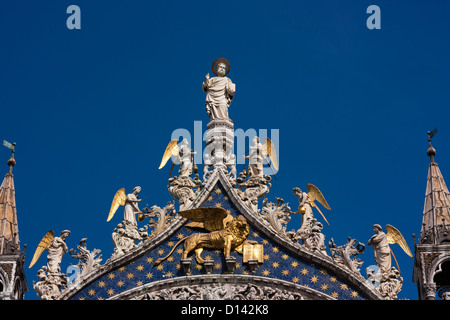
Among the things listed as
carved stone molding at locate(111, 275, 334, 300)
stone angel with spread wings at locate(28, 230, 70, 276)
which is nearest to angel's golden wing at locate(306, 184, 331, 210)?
carved stone molding at locate(111, 275, 334, 300)

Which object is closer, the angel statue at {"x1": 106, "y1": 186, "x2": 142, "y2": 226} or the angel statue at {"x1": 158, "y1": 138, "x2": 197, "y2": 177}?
Answer: the angel statue at {"x1": 106, "y1": 186, "x2": 142, "y2": 226}

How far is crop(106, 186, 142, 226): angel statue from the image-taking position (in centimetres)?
2722

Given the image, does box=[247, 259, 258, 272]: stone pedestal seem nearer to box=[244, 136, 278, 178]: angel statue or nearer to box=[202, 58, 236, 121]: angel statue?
box=[244, 136, 278, 178]: angel statue

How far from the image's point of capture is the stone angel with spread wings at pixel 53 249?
26.2m

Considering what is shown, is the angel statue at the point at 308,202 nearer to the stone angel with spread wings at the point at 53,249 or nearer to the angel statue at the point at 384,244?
the angel statue at the point at 384,244

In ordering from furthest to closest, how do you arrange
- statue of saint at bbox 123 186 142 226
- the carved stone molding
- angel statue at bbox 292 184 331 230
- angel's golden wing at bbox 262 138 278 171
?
angel's golden wing at bbox 262 138 278 171 → statue of saint at bbox 123 186 142 226 → angel statue at bbox 292 184 331 230 → the carved stone molding

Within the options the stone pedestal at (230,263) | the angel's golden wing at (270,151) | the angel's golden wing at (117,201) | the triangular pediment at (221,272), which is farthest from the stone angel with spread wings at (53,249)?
the angel's golden wing at (270,151)

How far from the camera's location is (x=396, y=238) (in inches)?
1049

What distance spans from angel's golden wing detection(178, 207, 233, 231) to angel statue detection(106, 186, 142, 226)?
41.7 inches

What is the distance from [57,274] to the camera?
85.6 ft

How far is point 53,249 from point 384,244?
6356 millimetres

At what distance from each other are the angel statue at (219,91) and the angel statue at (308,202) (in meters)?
2.49
